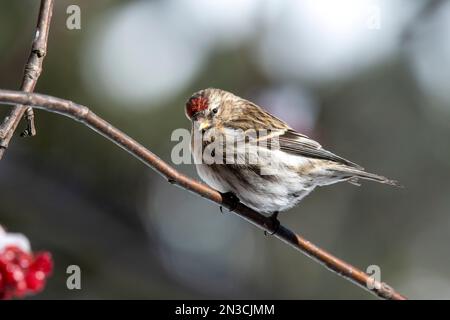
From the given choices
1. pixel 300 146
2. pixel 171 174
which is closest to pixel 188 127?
pixel 300 146

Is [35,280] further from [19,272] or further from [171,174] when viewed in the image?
[171,174]

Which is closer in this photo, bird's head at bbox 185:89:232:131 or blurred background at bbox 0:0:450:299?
bird's head at bbox 185:89:232:131

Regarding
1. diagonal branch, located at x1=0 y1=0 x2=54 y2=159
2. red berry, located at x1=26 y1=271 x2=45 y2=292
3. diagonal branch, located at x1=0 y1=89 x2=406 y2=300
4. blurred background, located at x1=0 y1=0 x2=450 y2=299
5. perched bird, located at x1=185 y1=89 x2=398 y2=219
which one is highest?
blurred background, located at x1=0 y1=0 x2=450 y2=299

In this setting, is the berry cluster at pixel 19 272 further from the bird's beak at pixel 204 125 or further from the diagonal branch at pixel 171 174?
Result: the bird's beak at pixel 204 125

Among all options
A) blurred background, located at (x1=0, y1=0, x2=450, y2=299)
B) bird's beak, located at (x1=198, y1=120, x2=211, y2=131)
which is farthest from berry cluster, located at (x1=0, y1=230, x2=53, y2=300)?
blurred background, located at (x1=0, y1=0, x2=450, y2=299)

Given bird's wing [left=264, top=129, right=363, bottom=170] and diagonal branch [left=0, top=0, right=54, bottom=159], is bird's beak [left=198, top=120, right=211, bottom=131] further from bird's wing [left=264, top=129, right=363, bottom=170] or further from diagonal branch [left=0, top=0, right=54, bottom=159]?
diagonal branch [left=0, top=0, right=54, bottom=159]

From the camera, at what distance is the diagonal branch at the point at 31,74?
4.61 ft

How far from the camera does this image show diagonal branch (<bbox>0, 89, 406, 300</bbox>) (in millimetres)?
1249

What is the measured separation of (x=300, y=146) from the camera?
2779 millimetres

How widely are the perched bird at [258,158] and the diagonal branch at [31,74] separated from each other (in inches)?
40.7

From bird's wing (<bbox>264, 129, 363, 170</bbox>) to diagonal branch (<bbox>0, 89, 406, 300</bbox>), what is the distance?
2.44ft

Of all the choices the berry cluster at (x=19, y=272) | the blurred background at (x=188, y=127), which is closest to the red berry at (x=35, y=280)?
the berry cluster at (x=19, y=272)
